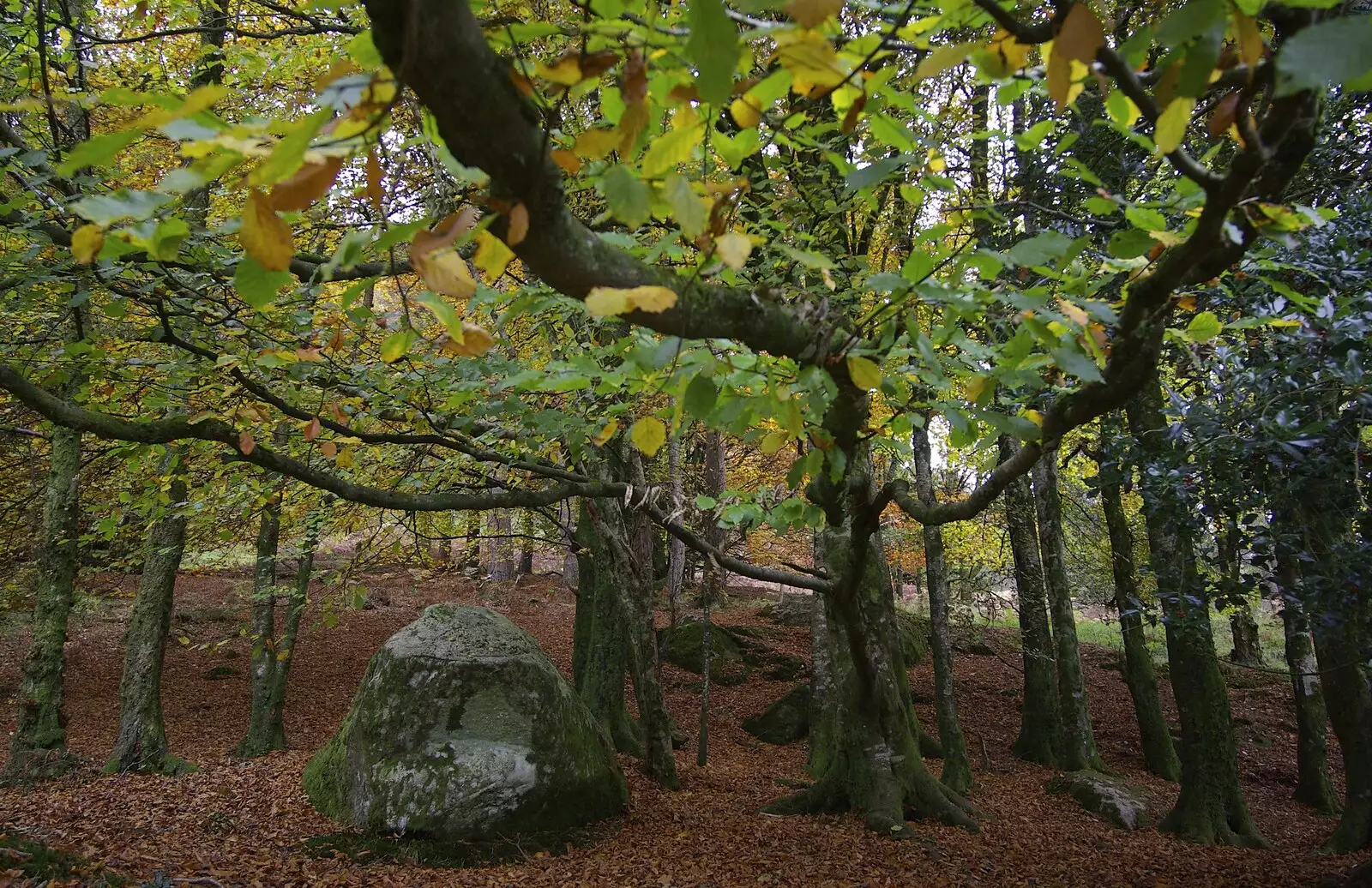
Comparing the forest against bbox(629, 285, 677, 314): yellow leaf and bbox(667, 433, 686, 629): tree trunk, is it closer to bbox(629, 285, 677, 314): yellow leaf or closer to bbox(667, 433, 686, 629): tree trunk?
bbox(629, 285, 677, 314): yellow leaf

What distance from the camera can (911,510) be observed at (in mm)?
3584

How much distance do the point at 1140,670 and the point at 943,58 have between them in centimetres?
990

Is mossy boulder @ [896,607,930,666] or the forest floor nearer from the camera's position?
the forest floor

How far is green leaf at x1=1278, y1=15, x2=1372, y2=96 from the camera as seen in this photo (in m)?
0.76

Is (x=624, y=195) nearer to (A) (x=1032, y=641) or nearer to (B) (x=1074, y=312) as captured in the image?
(B) (x=1074, y=312)

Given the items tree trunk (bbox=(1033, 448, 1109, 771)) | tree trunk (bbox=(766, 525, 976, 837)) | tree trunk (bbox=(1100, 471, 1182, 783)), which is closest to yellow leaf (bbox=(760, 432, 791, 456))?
tree trunk (bbox=(766, 525, 976, 837))

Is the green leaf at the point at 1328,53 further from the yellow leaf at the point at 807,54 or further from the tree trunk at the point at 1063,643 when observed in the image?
the tree trunk at the point at 1063,643

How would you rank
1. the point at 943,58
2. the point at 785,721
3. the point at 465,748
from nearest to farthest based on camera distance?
the point at 943,58, the point at 465,748, the point at 785,721

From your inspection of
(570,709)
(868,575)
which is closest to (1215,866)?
(868,575)

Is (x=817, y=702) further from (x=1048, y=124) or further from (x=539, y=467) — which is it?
(x=1048, y=124)

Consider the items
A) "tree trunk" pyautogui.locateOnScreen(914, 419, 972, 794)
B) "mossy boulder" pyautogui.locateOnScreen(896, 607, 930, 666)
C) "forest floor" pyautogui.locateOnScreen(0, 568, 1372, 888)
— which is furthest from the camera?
"mossy boulder" pyautogui.locateOnScreen(896, 607, 930, 666)

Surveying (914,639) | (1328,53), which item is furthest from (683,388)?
(914,639)

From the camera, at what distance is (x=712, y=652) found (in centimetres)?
1405

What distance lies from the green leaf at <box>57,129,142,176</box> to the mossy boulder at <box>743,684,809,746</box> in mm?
11319
